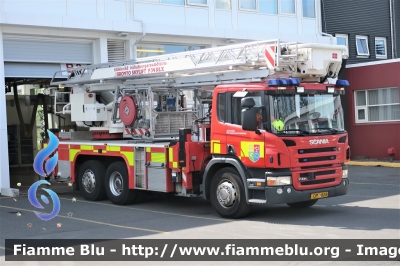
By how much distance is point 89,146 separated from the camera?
14977mm

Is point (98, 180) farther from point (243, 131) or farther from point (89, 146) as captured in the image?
point (243, 131)

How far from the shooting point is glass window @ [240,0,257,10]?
22203 mm

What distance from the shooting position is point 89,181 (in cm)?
1505

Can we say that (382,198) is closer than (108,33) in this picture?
Yes

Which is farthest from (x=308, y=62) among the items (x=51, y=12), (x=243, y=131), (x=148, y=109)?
(x=51, y=12)

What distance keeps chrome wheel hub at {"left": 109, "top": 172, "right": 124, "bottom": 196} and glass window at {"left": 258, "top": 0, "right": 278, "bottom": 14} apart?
10964 mm

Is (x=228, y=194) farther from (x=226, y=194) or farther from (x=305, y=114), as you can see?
(x=305, y=114)

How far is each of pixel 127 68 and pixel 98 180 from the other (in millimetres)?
2796

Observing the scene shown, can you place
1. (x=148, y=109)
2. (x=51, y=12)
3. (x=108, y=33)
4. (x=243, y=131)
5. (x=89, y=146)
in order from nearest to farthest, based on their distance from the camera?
(x=243, y=131)
(x=148, y=109)
(x=89, y=146)
(x=51, y=12)
(x=108, y=33)

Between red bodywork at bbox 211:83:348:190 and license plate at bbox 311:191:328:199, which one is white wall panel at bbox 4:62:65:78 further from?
license plate at bbox 311:191:328:199

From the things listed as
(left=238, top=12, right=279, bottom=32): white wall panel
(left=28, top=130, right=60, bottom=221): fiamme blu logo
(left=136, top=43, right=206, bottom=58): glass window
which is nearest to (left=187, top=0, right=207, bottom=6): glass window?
(left=136, top=43, right=206, bottom=58): glass window

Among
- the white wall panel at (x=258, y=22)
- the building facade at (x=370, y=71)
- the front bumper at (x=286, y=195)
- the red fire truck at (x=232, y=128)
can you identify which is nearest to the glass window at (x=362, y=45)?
the building facade at (x=370, y=71)

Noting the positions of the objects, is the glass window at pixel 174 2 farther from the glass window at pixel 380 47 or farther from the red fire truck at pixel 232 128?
the glass window at pixel 380 47

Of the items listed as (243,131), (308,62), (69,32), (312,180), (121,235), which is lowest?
(121,235)
